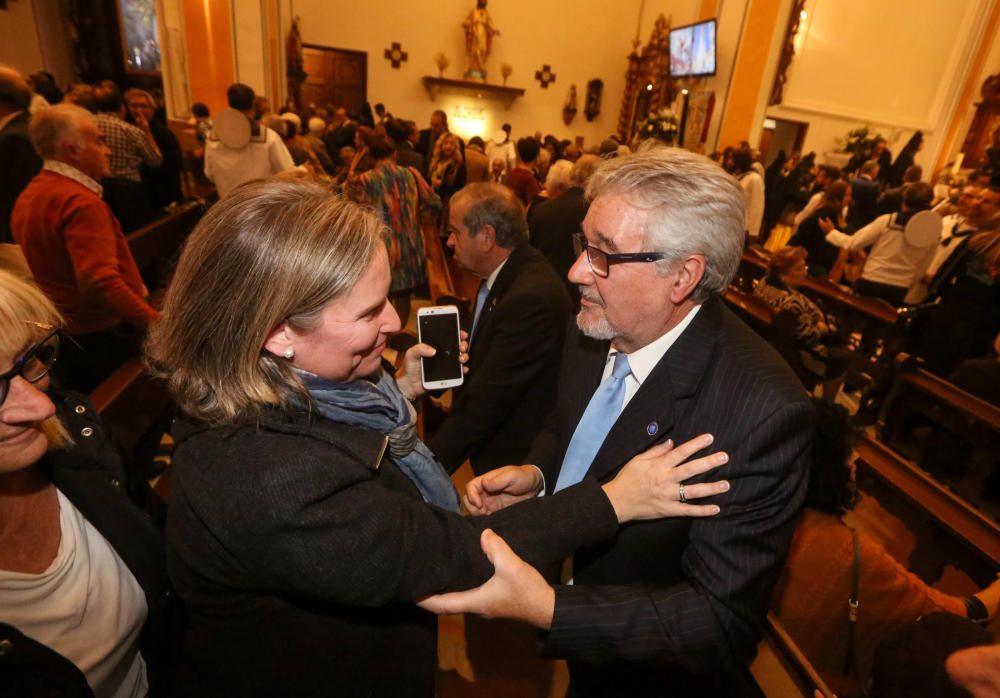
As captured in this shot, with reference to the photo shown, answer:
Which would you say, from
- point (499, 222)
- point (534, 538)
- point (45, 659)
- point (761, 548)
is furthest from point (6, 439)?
point (499, 222)

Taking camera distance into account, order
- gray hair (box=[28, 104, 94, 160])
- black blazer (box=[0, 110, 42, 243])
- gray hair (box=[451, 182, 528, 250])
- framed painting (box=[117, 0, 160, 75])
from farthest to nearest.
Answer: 1. framed painting (box=[117, 0, 160, 75])
2. black blazer (box=[0, 110, 42, 243])
3. gray hair (box=[451, 182, 528, 250])
4. gray hair (box=[28, 104, 94, 160])

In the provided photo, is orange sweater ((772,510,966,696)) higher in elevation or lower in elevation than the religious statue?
lower

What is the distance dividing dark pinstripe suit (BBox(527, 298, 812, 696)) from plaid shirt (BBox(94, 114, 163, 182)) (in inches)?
192

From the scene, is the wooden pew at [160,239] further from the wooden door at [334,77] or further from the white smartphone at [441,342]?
the wooden door at [334,77]

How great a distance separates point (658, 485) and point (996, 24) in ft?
52.0

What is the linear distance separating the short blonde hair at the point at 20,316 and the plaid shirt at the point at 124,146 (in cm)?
399

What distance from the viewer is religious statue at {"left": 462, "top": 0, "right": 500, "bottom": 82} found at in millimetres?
14789

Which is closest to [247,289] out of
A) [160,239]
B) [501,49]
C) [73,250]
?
[73,250]

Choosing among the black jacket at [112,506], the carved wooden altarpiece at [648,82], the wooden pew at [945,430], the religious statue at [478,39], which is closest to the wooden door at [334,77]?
the religious statue at [478,39]

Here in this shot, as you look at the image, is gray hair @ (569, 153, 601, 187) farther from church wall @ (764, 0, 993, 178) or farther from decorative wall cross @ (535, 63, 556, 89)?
decorative wall cross @ (535, 63, 556, 89)

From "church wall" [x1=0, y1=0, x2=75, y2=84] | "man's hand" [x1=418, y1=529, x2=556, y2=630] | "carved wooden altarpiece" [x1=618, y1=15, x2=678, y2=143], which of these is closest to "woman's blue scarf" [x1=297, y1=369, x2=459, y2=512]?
"man's hand" [x1=418, y1=529, x2=556, y2=630]

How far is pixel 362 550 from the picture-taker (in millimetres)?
917

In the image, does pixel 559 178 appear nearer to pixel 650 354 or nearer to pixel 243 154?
pixel 243 154

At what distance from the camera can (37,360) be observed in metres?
1.16
